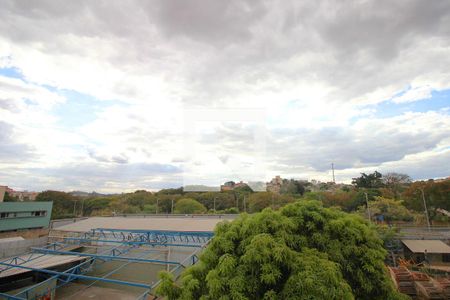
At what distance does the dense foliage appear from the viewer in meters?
3.87

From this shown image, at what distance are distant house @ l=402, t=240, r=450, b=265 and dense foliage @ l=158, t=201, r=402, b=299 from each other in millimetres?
16089

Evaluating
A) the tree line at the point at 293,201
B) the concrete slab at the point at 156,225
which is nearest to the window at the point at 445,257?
the tree line at the point at 293,201

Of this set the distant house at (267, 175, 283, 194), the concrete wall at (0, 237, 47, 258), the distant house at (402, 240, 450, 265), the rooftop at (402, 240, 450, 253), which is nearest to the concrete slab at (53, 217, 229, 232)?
the concrete wall at (0, 237, 47, 258)

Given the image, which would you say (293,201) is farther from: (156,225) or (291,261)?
(291,261)

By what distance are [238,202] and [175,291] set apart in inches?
1482

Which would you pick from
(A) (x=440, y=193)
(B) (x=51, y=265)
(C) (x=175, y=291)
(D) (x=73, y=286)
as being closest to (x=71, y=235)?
(D) (x=73, y=286)

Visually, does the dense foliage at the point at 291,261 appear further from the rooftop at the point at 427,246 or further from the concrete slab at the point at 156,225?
the rooftop at the point at 427,246

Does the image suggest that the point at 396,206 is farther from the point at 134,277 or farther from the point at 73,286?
the point at 73,286

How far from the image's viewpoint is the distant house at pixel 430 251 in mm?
16719

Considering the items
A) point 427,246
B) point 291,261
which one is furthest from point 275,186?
point 291,261

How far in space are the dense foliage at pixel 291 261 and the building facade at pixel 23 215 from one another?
2600 centimetres

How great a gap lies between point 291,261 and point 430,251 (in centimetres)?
1888

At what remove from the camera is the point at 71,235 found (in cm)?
1767

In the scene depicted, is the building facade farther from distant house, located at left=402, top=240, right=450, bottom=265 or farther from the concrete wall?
distant house, located at left=402, top=240, right=450, bottom=265
